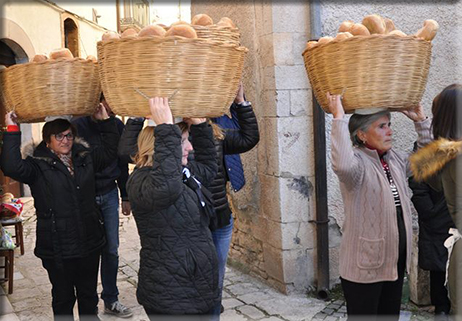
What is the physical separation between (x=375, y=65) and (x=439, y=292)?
1993mm

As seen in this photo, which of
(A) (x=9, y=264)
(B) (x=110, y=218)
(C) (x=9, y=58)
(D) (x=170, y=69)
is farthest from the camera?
(C) (x=9, y=58)

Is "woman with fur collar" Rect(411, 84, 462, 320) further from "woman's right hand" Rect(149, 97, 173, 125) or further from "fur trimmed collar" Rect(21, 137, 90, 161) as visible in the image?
"fur trimmed collar" Rect(21, 137, 90, 161)

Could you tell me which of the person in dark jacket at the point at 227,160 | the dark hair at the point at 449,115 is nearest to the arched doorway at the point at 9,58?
the person in dark jacket at the point at 227,160

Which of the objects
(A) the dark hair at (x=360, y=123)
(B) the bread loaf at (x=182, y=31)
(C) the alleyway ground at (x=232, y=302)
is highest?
(B) the bread loaf at (x=182, y=31)

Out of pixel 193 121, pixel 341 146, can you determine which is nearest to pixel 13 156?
pixel 193 121

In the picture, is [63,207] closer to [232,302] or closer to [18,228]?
[232,302]

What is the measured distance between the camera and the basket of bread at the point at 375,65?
2.49 metres

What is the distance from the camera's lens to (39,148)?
135 inches

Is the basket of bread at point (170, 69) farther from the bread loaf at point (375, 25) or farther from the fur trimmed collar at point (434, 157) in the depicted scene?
the fur trimmed collar at point (434, 157)

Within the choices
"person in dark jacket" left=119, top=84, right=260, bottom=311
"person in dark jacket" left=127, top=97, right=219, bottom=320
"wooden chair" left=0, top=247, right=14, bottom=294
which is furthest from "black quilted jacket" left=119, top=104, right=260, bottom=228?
"wooden chair" left=0, top=247, right=14, bottom=294

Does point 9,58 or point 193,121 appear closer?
point 193,121

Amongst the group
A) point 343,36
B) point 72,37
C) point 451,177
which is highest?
point 72,37

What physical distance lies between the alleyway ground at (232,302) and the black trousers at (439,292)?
323 millimetres

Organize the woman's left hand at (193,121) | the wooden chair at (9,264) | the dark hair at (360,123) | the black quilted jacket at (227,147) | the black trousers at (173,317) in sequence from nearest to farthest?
the black trousers at (173,317) → the woman's left hand at (193,121) → the dark hair at (360,123) → the black quilted jacket at (227,147) → the wooden chair at (9,264)
